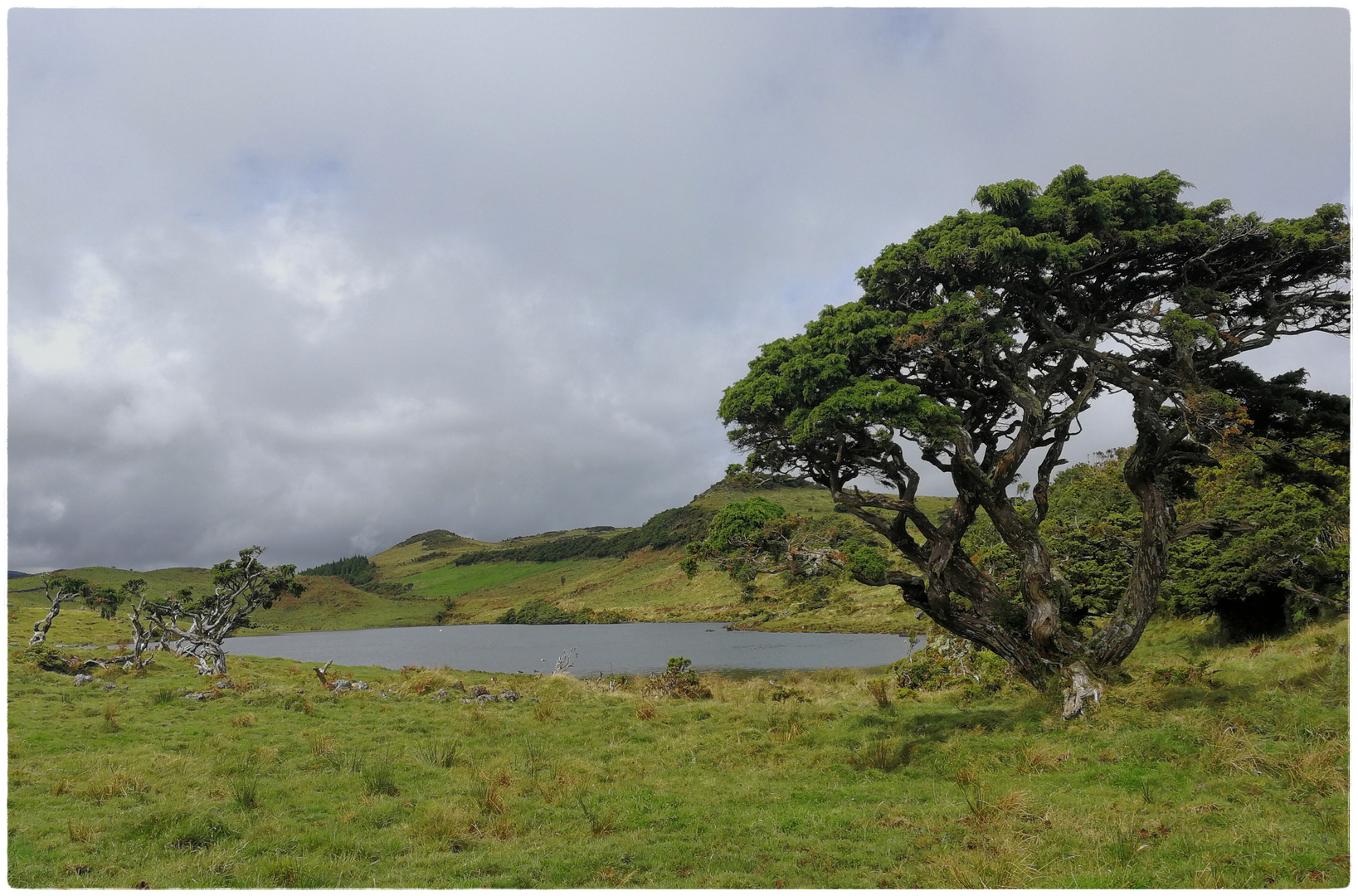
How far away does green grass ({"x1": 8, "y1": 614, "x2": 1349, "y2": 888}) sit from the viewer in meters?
7.74

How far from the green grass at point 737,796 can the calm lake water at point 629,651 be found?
1413cm

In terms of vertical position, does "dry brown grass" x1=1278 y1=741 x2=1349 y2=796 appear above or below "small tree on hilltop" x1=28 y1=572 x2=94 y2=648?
above

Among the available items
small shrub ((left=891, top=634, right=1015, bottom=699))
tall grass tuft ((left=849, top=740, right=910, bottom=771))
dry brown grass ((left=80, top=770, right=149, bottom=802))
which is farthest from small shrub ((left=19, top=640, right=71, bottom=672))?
small shrub ((left=891, top=634, right=1015, bottom=699))

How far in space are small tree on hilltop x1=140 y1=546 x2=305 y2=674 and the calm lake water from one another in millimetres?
12708

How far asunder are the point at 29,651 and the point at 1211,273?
47017 millimetres

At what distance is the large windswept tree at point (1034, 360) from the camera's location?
13.9 metres

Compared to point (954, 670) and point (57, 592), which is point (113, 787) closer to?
point (954, 670)

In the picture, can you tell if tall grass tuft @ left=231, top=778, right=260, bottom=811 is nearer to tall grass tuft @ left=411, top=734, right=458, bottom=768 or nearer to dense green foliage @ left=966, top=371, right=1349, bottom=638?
tall grass tuft @ left=411, top=734, right=458, bottom=768

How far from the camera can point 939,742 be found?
1352 centimetres

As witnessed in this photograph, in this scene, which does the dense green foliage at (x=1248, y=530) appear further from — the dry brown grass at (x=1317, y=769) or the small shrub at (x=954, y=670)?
the dry brown grass at (x=1317, y=769)

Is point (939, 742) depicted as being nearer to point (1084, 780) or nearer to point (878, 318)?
point (1084, 780)

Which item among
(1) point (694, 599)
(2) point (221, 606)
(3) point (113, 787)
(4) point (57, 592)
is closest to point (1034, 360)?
(3) point (113, 787)

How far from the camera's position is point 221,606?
36094 mm

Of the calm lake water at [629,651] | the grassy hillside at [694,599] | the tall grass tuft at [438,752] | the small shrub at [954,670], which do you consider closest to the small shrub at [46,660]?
the calm lake water at [629,651]
